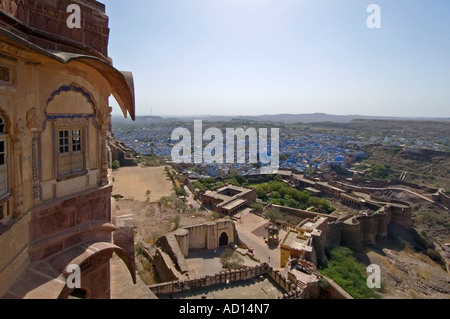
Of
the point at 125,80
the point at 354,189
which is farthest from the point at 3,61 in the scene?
the point at 354,189

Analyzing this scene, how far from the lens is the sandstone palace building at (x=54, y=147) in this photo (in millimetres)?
3084

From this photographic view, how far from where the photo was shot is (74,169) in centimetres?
409

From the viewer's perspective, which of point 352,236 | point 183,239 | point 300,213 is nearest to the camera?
point 183,239

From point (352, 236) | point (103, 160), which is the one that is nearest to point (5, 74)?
point (103, 160)

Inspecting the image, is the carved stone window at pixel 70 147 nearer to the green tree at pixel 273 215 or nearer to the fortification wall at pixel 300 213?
the green tree at pixel 273 215

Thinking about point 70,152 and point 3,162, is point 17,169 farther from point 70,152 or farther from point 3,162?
point 70,152

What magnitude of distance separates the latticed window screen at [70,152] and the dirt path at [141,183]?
17214 millimetres

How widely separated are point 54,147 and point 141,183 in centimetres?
2285

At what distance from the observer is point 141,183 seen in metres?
25.8

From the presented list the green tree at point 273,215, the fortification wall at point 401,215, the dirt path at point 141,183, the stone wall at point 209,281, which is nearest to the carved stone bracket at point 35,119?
the stone wall at point 209,281

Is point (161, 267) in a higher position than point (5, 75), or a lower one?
lower

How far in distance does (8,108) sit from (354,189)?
30597 mm

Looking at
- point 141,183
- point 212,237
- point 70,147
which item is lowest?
point 212,237

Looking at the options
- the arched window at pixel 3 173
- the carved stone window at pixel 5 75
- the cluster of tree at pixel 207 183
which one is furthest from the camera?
the cluster of tree at pixel 207 183
